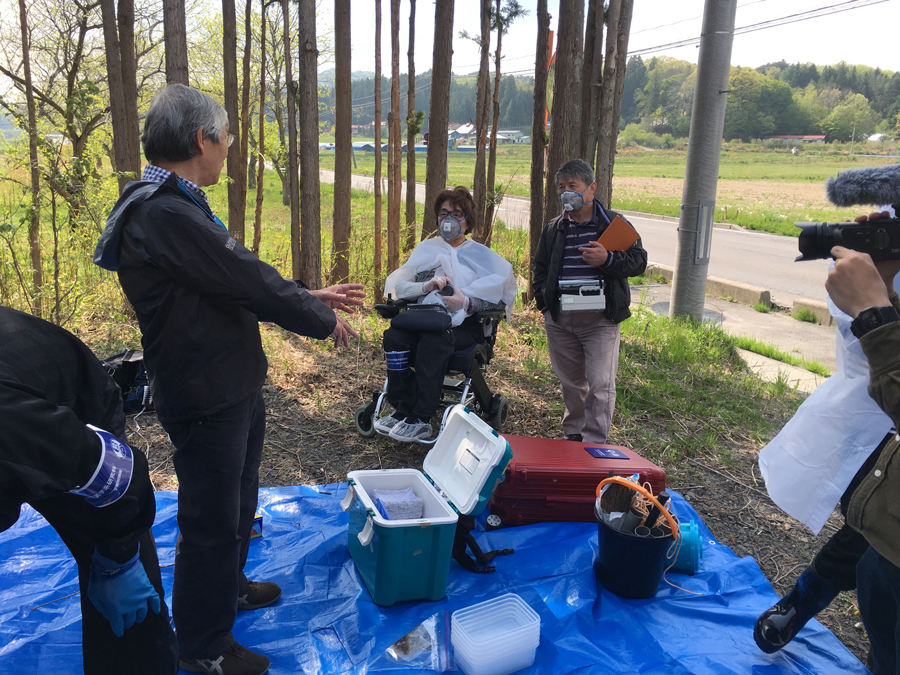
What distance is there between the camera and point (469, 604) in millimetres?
2320

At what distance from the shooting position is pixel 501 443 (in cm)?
242

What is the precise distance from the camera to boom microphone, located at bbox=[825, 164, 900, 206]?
1.65 meters

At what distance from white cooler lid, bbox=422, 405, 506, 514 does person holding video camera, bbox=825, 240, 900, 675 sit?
1.27 meters

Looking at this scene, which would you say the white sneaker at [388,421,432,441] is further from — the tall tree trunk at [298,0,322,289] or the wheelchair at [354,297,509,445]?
the tall tree trunk at [298,0,322,289]

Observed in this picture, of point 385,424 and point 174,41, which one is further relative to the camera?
point 174,41

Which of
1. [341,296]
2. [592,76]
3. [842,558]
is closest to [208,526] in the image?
[341,296]

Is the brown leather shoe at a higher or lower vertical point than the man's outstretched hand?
lower

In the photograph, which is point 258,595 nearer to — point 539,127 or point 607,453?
point 607,453

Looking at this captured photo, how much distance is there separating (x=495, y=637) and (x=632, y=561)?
68 centimetres

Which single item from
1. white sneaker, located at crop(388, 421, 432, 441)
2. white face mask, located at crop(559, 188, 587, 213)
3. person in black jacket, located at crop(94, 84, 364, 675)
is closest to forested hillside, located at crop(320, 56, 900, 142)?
white face mask, located at crop(559, 188, 587, 213)

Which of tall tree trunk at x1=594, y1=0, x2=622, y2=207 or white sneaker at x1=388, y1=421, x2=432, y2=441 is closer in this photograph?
white sneaker at x1=388, y1=421, x2=432, y2=441

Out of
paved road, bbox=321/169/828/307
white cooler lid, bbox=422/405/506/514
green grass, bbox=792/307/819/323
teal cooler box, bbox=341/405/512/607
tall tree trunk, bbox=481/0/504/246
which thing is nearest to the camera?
teal cooler box, bbox=341/405/512/607

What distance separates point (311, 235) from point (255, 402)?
10.8 feet

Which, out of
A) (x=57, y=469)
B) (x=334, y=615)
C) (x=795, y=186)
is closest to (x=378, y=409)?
(x=334, y=615)
